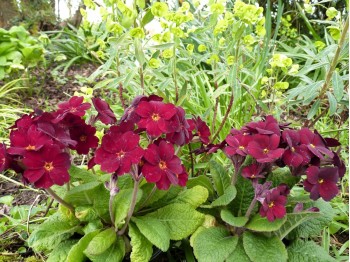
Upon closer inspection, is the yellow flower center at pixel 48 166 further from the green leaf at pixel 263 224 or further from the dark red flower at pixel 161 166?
the green leaf at pixel 263 224

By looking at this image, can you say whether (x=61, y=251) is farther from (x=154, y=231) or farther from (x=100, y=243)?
(x=154, y=231)

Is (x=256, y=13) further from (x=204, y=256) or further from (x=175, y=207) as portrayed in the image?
(x=204, y=256)

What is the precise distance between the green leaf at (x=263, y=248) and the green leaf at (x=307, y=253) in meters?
0.11

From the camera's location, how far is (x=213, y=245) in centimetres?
160

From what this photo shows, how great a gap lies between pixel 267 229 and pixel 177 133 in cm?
47

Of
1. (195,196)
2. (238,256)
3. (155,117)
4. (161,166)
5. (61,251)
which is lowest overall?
(61,251)

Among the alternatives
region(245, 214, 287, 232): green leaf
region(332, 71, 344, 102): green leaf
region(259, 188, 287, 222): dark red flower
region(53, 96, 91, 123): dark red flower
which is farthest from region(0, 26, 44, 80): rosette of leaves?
region(259, 188, 287, 222): dark red flower

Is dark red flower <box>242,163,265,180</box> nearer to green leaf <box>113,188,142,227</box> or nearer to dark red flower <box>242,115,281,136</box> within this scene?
dark red flower <box>242,115,281,136</box>

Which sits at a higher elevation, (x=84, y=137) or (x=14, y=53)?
(x=84, y=137)

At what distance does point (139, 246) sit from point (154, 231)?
8 cm

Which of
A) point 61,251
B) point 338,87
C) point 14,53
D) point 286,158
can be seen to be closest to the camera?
point 286,158

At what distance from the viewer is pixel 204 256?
61.5 inches

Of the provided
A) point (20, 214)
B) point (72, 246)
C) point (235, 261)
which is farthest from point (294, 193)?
point (20, 214)

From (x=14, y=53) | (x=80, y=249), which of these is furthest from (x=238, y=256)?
(x=14, y=53)
